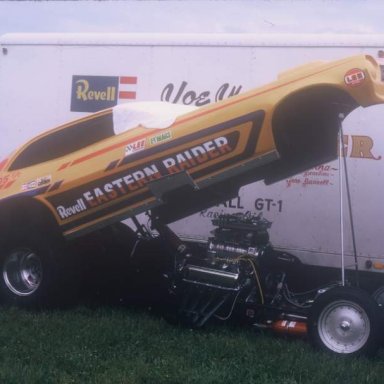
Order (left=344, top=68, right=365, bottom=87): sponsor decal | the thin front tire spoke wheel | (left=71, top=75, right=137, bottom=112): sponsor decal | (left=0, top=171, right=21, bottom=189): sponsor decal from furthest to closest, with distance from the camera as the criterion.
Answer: (left=71, top=75, right=137, bottom=112): sponsor decal < (left=0, top=171, right=21, bottom=189): sponsor decal < the thin front tire spoke wheel < (left=344, top=68, right=365, bottom=87): sponsor decal

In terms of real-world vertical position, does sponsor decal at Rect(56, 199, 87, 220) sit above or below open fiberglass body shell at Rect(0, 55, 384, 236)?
below

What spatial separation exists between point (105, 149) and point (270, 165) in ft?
5.32

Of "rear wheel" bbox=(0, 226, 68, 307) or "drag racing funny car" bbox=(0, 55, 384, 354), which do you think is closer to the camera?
"drag racing funny car" bbox=(0, 55, 384, 354)

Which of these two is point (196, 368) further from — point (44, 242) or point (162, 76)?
point (162, 76)

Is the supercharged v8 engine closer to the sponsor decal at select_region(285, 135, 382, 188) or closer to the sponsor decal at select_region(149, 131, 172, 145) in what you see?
the sponsor decal at select_region(285, 135, 382, 188)

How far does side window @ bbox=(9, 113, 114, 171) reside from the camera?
718 cm

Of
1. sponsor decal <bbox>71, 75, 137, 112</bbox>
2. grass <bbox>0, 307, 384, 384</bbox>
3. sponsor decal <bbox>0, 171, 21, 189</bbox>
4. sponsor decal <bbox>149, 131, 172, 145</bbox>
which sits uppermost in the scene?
sponsor decal <bbox>71, 75, 137, 112</bbox>

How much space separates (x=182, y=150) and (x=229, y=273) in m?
1.28

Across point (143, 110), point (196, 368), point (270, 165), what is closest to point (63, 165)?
point (143, 110)

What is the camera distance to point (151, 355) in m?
5.96

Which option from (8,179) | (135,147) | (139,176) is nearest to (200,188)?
(139,176)

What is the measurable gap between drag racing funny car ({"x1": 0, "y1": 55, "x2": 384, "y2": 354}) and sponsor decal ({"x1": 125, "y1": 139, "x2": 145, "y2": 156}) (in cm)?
1

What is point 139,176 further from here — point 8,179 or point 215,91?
point 8,179

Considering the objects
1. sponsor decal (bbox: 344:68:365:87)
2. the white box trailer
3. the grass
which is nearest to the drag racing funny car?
sponsor decal (bbox: 344:68:365:87)
